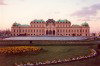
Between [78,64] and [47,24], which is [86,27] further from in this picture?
[78,64]

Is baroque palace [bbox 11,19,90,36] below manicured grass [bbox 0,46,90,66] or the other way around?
the other way around

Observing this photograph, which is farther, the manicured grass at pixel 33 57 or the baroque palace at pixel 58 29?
the baroque palace at pixel 58 29

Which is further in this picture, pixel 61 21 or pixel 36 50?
pixel 61 21

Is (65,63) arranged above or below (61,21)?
below

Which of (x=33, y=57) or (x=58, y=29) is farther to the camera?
(x=58, y=29)

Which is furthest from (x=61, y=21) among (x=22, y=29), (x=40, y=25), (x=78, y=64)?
(x=78, y=64)

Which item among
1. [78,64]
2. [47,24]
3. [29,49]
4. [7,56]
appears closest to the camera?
[78,64]

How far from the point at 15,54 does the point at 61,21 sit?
59.4 meters

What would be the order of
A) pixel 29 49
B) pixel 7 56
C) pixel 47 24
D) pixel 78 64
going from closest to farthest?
pixel 78 64
pixel 7 56
pixel 29 49
pixel 47 24

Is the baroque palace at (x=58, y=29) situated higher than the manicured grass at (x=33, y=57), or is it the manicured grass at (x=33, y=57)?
the baroque palace at (x=58, y=29)

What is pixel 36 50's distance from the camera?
15016mm

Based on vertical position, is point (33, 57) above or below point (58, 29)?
below

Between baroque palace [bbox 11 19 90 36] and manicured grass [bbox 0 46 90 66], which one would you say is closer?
manicured grass [bbox 0 46 90 66]

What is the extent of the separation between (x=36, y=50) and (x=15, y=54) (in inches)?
79.4
